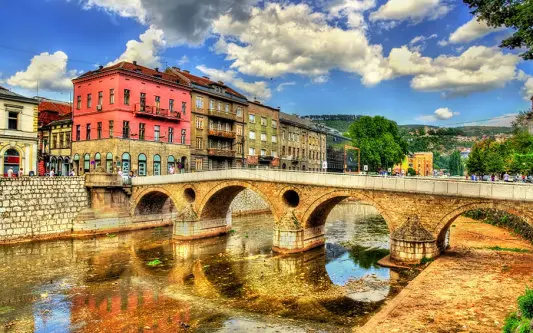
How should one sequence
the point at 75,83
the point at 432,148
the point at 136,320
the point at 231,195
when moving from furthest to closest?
the point at 432,148 → the point at 75,83 → the point at 231,195 → the point at 136,320

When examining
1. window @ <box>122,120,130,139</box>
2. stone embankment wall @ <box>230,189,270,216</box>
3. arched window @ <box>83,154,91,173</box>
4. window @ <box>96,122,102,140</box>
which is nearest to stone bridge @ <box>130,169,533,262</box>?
window @ <box>122,120,130,139</box>

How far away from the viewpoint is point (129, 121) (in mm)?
38781

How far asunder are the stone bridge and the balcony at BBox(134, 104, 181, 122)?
8214 millimetres

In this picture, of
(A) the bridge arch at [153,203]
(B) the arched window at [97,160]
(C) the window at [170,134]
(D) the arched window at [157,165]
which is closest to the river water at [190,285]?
(A) the bridge arch at [153,203]

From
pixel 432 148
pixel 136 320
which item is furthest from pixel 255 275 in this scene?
pixel 432 148

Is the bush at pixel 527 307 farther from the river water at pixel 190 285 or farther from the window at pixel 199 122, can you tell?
the window at pixel 199 122

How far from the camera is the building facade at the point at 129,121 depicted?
125 feet

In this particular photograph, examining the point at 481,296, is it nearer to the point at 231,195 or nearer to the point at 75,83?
the point at 231,195

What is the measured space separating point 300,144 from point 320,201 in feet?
140

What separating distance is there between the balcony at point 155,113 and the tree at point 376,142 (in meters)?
32.8

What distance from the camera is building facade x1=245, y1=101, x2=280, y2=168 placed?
179 ft

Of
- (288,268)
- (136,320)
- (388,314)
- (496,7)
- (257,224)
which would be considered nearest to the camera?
(388,314)

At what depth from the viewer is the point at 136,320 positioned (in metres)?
14.0

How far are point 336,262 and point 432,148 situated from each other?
161920 millimetres
